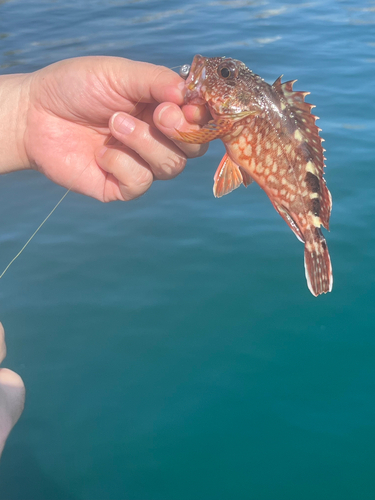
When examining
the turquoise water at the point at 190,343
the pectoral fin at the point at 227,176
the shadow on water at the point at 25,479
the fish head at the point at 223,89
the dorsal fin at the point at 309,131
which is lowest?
the shadow on water at the point at 25,479

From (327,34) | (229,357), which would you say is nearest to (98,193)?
(229,357)

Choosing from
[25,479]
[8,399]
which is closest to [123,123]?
[8,399]

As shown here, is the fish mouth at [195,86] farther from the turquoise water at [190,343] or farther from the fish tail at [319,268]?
the turquoise water at [190,343]

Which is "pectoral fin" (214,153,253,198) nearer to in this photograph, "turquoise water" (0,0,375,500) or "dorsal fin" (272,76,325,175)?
"dorsal fin" (272,76,325,175)

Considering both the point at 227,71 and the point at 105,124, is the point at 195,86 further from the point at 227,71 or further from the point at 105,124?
the point at 105,124

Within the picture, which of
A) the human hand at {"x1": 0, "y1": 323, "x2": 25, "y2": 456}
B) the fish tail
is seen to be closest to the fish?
the fish tail

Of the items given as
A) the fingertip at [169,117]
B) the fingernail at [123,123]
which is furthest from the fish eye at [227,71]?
the fingernail at [123,123]

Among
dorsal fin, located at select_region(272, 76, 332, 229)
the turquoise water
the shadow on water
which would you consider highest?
dorsal fin, located at select_region(272, 76, 332, 229)
